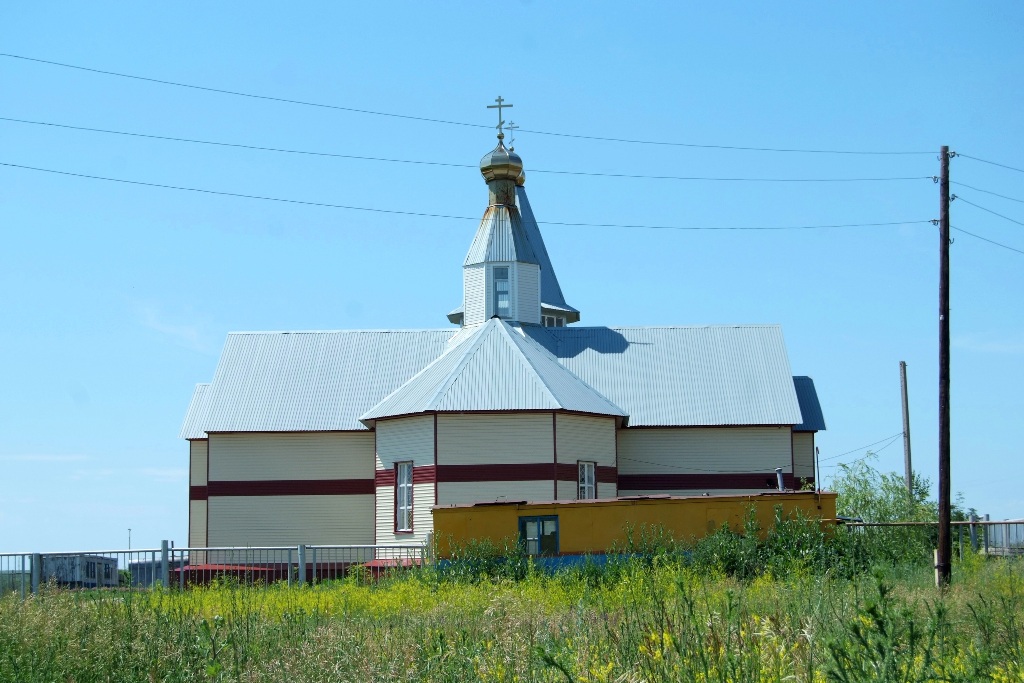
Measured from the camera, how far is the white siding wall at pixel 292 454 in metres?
34.6

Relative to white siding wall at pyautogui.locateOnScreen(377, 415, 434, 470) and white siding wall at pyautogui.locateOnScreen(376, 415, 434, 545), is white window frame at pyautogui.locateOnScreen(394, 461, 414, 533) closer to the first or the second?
white siding wall at pyautogui.locateOnScreen(376, 415, 434, 545)

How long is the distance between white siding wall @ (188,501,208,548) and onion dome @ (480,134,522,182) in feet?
47.7

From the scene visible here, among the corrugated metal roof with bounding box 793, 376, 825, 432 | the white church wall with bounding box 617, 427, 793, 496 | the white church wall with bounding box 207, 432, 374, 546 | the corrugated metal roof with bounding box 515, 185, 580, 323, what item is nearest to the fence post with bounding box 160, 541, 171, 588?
the white church wall with bounding box 207, 432, 374, 546

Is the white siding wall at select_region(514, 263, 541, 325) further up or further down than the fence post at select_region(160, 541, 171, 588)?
further up

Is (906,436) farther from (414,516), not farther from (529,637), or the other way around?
(529,637)

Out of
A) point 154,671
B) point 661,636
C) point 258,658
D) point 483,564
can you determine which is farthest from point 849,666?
point 483,564

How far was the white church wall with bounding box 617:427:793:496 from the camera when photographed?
34.5 meters

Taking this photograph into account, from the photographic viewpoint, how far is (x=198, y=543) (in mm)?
35719

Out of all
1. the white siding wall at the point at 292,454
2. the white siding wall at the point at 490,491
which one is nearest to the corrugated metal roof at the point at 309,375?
the white siding wall at the point at 292,454

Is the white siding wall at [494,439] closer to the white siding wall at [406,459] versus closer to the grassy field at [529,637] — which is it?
the white siding wall at [406,459]

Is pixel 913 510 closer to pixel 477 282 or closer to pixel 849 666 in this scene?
pixel 477 282

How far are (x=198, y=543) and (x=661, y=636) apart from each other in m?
29.6

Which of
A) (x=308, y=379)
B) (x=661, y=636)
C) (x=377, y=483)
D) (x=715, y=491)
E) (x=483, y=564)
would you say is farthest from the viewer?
(x=308, y=379)

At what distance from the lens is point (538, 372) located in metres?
32.0
